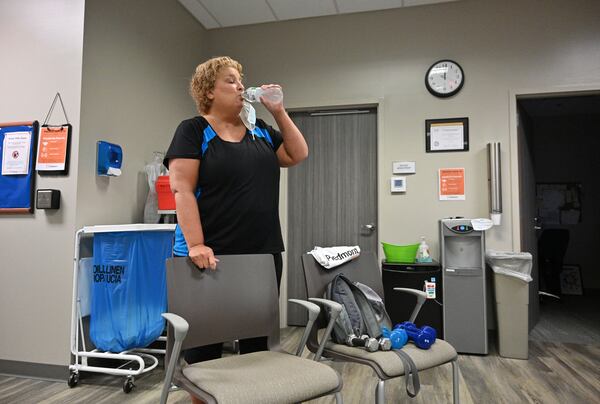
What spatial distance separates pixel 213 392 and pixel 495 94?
3181mm

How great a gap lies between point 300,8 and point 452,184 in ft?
6.59

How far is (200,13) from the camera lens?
3537 millimetres

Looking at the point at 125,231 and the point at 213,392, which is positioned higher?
the point at 125,231

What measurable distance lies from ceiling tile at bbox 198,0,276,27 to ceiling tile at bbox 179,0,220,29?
51 mm

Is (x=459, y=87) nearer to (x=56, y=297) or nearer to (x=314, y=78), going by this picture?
(x=314, y=78)

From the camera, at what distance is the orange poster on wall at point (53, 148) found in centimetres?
234

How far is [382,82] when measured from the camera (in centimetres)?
345

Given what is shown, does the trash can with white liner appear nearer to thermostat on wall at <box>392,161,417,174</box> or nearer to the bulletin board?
thermostat on wall at <box>392,161,417,174</box>

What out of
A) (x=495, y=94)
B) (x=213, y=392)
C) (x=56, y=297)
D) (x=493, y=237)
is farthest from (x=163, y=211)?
(x=495, y=94)

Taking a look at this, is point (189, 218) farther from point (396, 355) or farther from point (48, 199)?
point (48, 199)

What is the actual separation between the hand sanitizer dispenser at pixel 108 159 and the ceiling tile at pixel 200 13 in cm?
159

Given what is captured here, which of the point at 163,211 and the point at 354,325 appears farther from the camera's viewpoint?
the point at 163,211

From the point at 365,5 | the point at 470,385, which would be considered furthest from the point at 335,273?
the point at 365,5

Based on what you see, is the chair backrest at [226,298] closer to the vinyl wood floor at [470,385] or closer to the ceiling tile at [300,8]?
the vinyl wood floor at [470,385]
